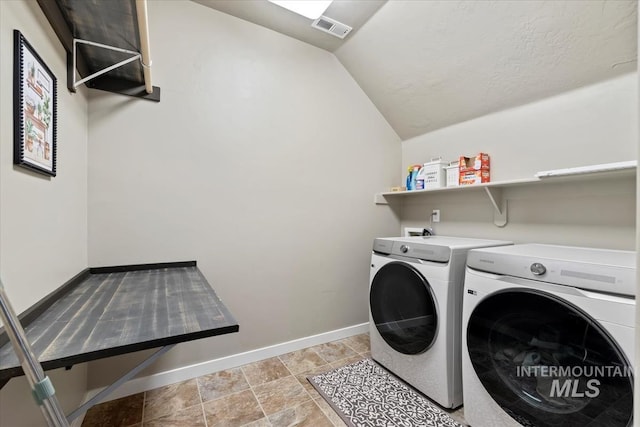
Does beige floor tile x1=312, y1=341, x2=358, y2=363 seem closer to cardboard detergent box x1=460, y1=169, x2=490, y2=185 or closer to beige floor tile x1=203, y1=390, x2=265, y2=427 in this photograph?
beige floor tile x1=203, y1=390, x2=265, y2=427

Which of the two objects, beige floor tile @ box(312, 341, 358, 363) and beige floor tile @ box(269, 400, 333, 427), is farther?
beige floor tile @ box(312, 341, 358, 363)

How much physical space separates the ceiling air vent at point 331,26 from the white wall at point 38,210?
1.56 m

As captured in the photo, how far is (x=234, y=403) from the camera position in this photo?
1.66 meters

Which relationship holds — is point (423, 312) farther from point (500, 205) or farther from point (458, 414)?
point (500, 205)

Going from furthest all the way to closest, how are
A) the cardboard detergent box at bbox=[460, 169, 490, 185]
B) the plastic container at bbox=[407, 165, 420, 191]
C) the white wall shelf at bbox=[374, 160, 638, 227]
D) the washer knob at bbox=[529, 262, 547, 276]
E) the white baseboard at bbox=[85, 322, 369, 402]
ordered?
the plastic container at bbox=[407, 165, 420, 191], the cardboard detergent box at bbox=[460, 169, 490, 185], the white baseboard at bbox=[85, 322, 369, 402], the white wall shelf at bbox=[374, 160, 638, 227], the washer knob at bbox=[529, 262, 547, 276]

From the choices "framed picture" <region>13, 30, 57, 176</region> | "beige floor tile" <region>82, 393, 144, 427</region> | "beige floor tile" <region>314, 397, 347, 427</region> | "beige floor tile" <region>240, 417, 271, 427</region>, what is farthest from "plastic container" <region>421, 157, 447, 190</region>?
"beige floor tile" <region>82, 393, 144, 427</region>

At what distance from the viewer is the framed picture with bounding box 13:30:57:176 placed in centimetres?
87

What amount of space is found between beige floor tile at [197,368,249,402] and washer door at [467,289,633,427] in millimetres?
1416

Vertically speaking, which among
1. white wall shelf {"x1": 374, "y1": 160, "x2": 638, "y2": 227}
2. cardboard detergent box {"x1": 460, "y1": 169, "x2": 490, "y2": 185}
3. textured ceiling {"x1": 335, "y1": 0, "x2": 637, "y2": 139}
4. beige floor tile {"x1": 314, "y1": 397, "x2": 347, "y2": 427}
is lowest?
beige floor tile {"x1": 314, "y1": 397, "x2": 347, "y2": 427}

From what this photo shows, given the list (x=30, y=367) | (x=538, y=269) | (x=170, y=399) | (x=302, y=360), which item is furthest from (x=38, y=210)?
(x=538, y=269)

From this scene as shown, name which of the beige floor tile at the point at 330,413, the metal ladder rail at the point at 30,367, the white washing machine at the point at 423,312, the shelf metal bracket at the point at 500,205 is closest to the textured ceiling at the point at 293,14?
the shelf metal bracket at the point at 500,205

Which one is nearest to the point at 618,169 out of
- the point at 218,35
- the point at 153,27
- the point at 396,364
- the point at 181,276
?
the point at 396,364

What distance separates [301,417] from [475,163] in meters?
2.01

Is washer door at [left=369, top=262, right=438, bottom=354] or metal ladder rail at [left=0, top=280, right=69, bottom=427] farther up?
metal ladder rail at [left=0, top=280, right=69, bottom=427]
